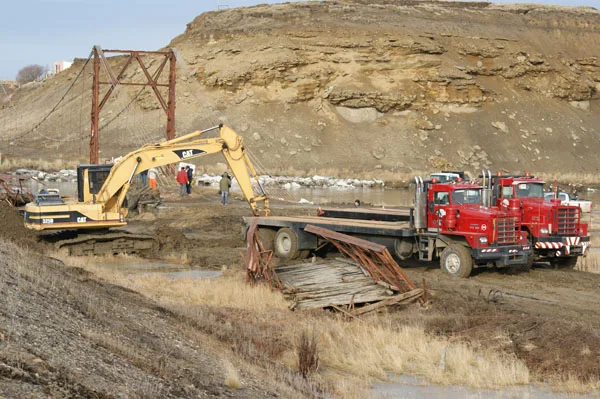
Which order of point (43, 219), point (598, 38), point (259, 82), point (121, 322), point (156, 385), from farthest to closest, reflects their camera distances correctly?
point (598, 38), point (259, 82), point (43, 219), point (121, 322), point (156, 385)

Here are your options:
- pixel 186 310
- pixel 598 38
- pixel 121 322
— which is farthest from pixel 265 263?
pixel 598 38

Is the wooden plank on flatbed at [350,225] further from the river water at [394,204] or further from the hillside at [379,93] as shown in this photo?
the hillside at [379,93]

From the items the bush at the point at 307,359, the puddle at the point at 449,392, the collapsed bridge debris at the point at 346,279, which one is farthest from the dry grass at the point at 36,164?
the puddle at the point at 449,392

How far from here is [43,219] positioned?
23656 millimetres

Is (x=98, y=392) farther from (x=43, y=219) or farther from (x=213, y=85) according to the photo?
(x=213, y=85)

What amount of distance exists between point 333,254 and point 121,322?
12873mm

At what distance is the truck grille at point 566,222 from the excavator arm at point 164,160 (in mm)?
8255

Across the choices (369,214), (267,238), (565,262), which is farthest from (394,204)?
(565,262)

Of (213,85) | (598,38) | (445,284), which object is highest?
(598,38)

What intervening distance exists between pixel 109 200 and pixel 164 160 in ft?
6.39

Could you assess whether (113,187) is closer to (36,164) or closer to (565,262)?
(565,262)

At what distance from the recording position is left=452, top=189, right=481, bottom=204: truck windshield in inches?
837

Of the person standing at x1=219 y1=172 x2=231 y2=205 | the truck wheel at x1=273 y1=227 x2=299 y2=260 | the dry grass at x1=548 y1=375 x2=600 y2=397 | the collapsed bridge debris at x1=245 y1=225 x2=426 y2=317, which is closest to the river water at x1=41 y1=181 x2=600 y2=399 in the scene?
the dry grass at x1=548 y1=375 x2=600 y2=397

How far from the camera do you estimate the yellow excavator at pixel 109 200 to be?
2397 cm
